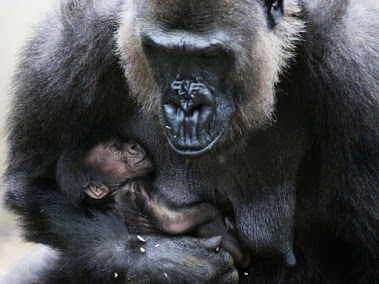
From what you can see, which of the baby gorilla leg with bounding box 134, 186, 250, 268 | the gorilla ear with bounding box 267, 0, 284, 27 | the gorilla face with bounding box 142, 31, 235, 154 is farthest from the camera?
the baby gorilla leg with bounding box 134, 186, 250, 268

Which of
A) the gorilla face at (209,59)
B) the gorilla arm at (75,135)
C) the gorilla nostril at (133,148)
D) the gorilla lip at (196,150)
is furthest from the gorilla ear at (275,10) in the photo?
the gorilla nostril at (133,148)

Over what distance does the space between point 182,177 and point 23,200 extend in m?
1.29

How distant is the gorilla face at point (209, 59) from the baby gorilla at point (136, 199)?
0.82 metres

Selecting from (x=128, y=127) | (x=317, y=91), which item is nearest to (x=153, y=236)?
(x=128, y=127)

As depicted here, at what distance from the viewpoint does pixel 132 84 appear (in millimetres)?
5711

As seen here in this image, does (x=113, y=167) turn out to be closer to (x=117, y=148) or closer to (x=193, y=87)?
(x=117, y=148)

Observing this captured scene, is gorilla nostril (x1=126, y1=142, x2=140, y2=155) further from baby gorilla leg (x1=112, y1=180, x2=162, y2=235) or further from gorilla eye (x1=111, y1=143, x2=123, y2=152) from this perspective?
baby gorilla leg (x1=112, y1=180, x2=162, y2=235)

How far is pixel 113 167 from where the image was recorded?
616 centimetres

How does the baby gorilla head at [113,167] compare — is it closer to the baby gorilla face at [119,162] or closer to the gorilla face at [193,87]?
the baby gorilla face at [119,162]

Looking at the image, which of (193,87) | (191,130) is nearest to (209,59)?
(193,87)

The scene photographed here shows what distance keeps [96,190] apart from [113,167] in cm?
21

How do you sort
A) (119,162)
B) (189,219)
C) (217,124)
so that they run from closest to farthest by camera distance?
(217,124)
(189,219)
(119,162)

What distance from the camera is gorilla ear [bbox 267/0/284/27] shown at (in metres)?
5.31

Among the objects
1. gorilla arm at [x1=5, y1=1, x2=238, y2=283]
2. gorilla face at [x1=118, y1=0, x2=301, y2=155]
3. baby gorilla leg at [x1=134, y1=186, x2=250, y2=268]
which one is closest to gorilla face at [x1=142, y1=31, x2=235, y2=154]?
gorilla face at [x1=118, y1=0, x2=301, y2=155]
